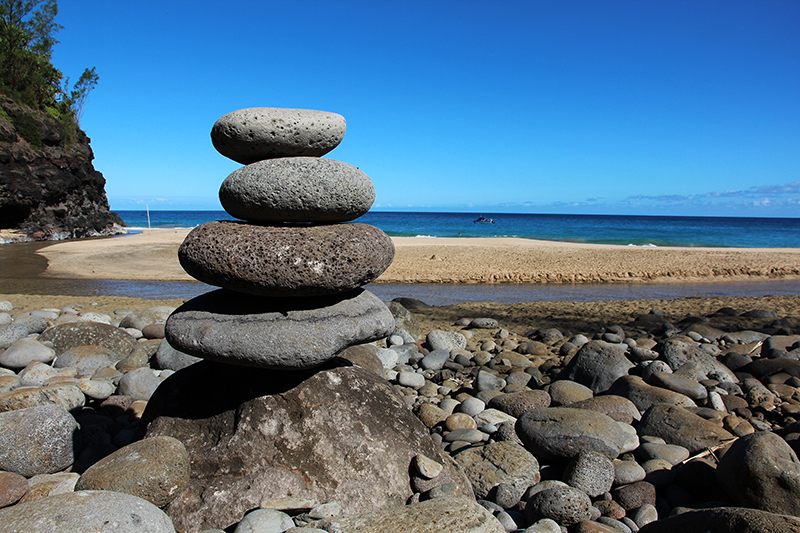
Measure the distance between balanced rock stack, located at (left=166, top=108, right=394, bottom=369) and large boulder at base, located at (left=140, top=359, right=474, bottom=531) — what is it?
0.50 metres

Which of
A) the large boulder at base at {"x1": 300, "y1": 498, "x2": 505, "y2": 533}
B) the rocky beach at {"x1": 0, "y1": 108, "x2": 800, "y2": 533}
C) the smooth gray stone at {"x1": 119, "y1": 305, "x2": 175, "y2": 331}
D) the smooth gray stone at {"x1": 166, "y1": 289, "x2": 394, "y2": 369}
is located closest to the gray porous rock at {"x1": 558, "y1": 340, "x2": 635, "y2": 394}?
the rocky beach at {"x1": 0, "y1": 108, "x2": 800, "y2": 533}

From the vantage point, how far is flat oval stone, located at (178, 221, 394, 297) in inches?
136

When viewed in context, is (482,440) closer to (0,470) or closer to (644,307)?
(0,470)

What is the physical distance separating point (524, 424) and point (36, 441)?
4277mm

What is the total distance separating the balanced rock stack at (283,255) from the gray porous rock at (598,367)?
A: 12.7 ft

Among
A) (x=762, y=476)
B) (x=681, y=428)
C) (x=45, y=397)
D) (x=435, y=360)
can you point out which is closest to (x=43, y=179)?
(x=45, y=397)

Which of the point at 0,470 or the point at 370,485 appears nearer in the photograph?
the point at 370,485

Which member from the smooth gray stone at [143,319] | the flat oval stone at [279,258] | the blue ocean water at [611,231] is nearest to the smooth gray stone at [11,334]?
the smooth gray stone at [143,319]

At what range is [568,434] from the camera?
14.5 ft

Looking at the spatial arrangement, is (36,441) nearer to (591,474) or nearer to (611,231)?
(591,474)

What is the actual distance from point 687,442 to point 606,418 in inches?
34.9

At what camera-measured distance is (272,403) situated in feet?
12.4

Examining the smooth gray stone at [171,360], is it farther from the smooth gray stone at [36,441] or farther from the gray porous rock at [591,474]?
the gray porous rock at [591,474]

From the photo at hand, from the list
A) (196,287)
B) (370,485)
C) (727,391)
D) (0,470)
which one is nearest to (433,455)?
(370,485)
